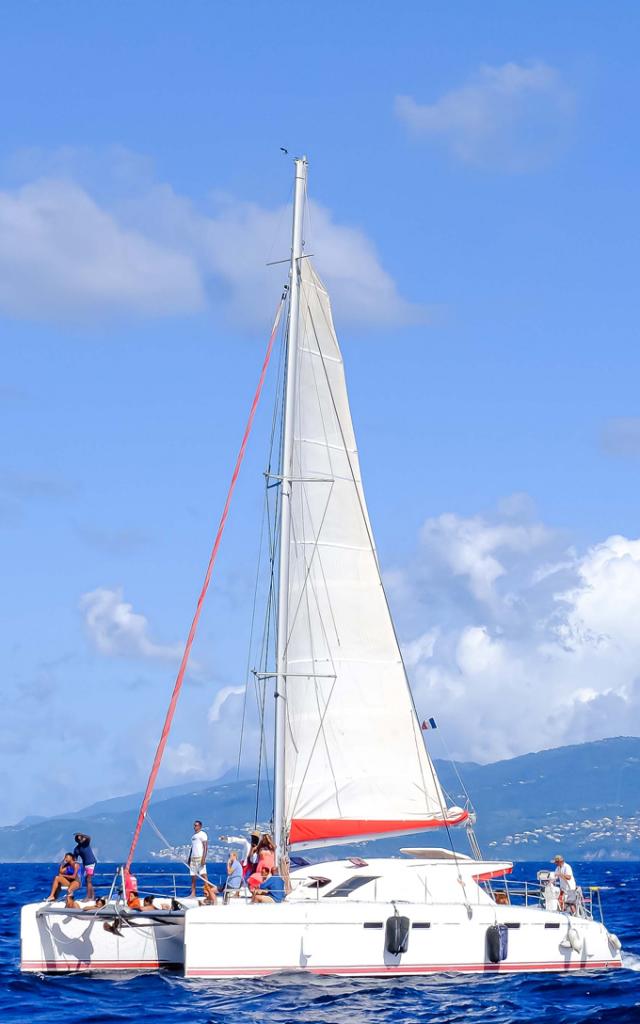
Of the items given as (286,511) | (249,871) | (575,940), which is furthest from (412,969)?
(286,511)

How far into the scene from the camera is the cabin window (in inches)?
1125

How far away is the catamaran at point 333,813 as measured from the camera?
2739 cm

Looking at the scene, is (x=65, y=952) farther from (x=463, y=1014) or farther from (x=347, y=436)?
(x=347, y=436)

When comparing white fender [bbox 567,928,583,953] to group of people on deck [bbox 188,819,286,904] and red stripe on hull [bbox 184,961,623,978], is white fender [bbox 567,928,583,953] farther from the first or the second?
group of people on deck [bbox 188,819,286,904]

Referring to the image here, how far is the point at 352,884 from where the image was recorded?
2886 cm

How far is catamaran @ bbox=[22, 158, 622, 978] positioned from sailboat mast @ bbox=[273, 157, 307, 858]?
46mm

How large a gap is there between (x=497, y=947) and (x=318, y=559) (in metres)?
9.81

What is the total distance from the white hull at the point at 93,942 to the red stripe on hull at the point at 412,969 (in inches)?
71.3

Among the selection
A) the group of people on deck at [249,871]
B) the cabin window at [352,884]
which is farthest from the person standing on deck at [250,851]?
the cabin window at [352,884]

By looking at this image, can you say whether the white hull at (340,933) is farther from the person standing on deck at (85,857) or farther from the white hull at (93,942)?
the person standing on deck at (85,857)

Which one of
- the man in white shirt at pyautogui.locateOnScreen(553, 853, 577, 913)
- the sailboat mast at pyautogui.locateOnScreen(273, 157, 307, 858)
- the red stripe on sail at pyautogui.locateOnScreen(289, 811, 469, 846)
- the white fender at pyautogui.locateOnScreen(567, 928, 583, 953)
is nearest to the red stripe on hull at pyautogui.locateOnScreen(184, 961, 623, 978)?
the white fender at pyautogui.locateOnScreen(567, 928, 583, 953)

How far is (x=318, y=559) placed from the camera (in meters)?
33.1

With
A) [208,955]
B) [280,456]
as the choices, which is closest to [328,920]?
[208,955]

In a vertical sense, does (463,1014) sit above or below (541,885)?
below
